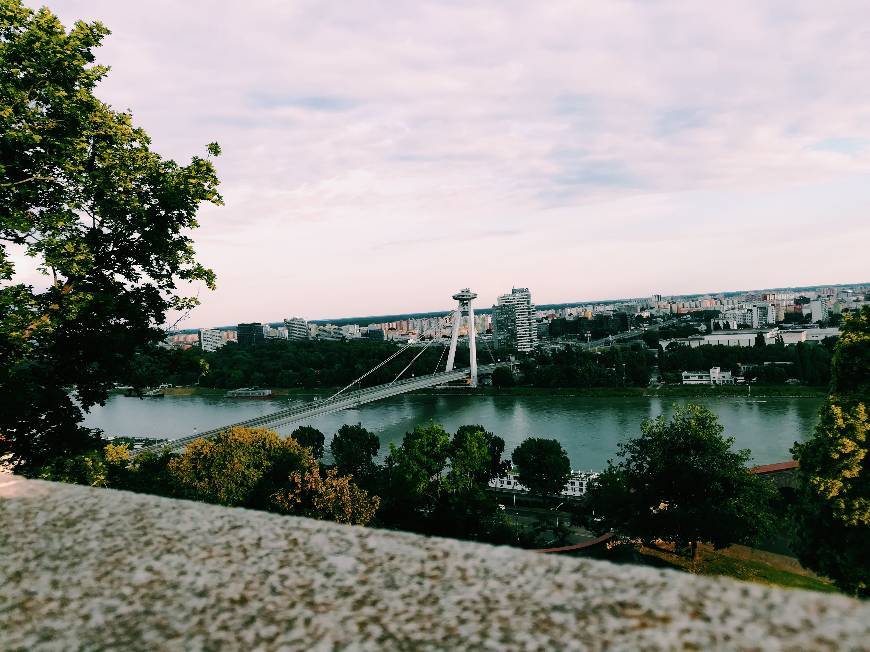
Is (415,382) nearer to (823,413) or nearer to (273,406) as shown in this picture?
(273,406)

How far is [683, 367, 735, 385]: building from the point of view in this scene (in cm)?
3547

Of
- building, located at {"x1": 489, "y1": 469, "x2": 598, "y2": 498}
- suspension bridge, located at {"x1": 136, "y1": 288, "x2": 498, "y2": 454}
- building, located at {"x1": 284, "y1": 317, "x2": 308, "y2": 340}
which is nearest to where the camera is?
building, located at {"x1": 489, "y1": 469, "x2": 598, "y2": 498}

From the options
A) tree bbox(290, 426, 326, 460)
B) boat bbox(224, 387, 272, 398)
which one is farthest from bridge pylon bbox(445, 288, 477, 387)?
tree bbox(290, 426, 326, 460)

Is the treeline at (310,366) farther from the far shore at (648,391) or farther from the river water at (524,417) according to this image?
the river water at (524,417)

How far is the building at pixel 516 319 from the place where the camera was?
81.6 m

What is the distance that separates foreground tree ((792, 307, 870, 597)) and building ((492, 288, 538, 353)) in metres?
72.3

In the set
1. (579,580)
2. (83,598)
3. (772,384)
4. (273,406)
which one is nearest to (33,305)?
(83,598)

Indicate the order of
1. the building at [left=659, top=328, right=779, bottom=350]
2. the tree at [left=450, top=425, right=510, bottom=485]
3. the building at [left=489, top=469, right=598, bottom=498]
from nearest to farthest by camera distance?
the tree at [left=450, top=425, right=510, bottom=485] < the building at [left=489, top=469, right=598, bottom=498] < the building at [left=659, top=328, right=779, bottom=350]

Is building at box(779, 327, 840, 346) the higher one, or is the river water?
building at box(779, 327, 840, 346)

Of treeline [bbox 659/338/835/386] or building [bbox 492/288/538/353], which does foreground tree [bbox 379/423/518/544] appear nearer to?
treeline [bbox 659/338/835/386]

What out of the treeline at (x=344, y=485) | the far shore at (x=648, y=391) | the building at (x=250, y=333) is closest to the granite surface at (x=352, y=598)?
the treeline at (x=344, y=485)

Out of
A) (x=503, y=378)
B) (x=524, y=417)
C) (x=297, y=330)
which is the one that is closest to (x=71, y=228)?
(x=524, y=417)

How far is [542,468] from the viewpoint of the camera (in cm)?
1443

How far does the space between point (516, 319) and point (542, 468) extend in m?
70.8
